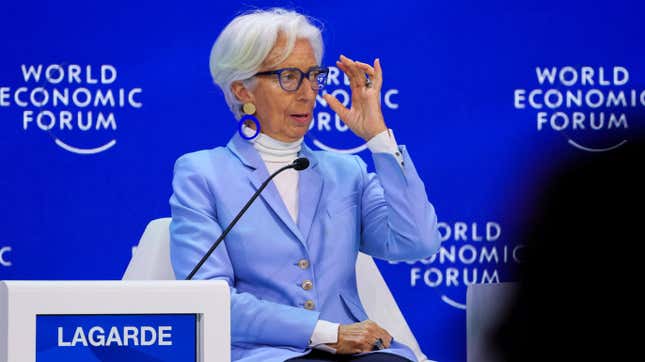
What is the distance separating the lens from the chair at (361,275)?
3061mm

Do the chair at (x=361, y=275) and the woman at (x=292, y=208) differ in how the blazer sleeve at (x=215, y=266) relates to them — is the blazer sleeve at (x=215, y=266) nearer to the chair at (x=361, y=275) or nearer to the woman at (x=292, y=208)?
Answer: the woman at (x=292, y=208)

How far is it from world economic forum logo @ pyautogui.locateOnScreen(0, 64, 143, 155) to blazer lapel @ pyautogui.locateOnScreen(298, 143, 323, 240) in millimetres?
1024

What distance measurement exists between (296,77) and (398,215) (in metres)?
0.50

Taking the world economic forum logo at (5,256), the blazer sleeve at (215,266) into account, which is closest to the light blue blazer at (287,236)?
the blazer sleeve at (215,266)

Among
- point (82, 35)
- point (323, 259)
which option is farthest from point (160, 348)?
point (82, 35)

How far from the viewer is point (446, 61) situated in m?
4.02

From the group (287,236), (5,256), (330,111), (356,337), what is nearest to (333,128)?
(330,111)

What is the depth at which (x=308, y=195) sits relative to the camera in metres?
2.99

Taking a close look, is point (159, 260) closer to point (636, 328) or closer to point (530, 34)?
point (530, 34)

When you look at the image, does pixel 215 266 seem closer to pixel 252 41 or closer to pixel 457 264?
pixel 252 41

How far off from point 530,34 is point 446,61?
0.34m

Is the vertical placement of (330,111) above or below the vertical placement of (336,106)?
above

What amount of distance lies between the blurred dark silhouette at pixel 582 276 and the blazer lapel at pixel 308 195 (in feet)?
7.31

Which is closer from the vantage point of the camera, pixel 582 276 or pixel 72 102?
pixel 582 276
